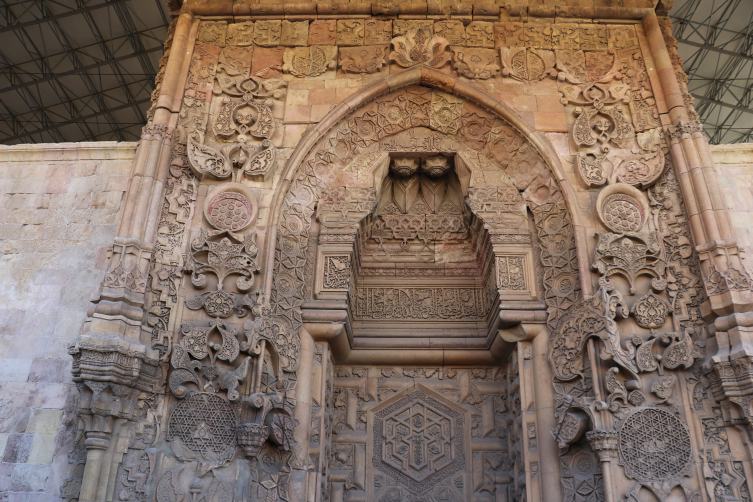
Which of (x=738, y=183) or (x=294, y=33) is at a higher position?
(x=294, y=33)

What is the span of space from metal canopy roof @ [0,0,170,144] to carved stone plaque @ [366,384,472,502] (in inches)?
492

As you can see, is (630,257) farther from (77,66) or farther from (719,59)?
(77,66)

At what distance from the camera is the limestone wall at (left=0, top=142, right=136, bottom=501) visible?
684 centimetres

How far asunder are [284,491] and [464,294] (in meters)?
4.07

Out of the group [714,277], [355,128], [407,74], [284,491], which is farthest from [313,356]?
[714,277]

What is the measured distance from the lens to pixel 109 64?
1720cm

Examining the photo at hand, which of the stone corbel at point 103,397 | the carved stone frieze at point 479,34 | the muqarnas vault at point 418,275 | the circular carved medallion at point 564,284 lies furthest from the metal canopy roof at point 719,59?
the stone corbel at point 103,397

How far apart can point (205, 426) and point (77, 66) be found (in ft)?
47.2

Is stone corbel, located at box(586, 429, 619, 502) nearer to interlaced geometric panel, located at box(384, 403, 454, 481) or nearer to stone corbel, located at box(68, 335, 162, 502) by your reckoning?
interlaced geometric panel, located at box(384, 403, 454, 481)

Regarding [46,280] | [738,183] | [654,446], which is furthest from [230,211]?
[738,183]

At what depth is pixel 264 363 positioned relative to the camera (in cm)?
719

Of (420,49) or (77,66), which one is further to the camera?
(77,66)

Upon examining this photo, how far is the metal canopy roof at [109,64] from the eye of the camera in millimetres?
15484

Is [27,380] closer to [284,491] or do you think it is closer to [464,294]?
[284,491]
